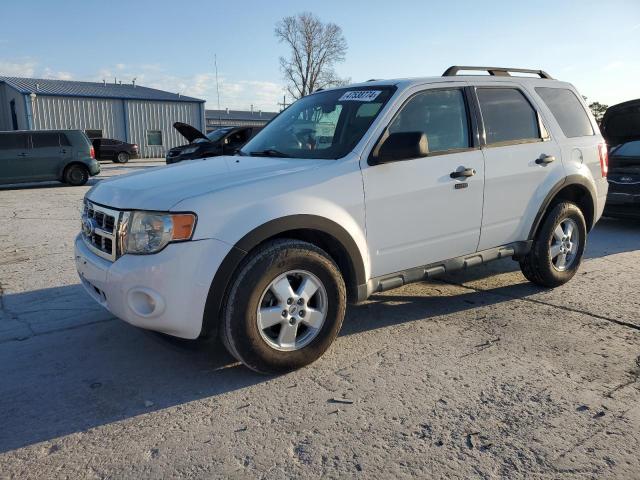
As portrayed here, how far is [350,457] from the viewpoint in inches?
98.7

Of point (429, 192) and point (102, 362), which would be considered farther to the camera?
point (429, 192)

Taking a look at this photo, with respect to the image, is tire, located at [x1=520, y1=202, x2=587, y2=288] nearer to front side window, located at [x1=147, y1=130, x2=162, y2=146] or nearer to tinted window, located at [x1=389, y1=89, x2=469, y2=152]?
tinted window, located at [x1=389, y1=89, x2=469, y2=152]

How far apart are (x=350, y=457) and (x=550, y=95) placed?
402 cm

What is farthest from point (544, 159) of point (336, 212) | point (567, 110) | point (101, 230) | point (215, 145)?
point (215, 145)

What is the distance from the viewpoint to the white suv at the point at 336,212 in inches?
119

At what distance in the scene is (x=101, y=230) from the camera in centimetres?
334

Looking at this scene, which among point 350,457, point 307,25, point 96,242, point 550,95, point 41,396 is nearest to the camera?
point 350,457

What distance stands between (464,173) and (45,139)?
14.9 metres

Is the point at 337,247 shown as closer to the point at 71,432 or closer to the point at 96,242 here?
the point at 96,242

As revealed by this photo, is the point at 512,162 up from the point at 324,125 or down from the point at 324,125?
down

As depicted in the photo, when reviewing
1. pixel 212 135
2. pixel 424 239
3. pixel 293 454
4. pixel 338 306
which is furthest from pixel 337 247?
pixel 212 135

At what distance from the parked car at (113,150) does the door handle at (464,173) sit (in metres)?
28.6

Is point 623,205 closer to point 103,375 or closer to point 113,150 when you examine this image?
point 103,375

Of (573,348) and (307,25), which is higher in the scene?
(307,25)
